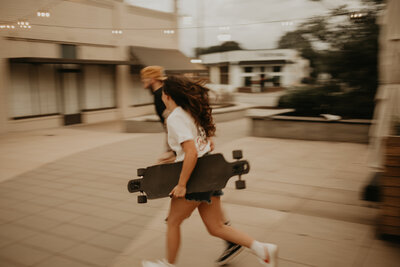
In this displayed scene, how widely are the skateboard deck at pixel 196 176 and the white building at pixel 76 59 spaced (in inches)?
484

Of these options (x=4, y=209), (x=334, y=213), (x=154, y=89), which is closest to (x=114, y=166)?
(x=4, y=209)

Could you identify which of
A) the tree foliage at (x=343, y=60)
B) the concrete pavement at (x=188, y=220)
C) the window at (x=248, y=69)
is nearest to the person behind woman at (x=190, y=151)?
the concrete pavement at (x=188, y=220)

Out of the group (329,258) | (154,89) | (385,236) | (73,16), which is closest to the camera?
(329,258)

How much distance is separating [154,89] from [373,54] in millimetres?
8399

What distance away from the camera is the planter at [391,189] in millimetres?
3371

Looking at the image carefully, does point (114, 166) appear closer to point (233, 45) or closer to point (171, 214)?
point (171, 214)

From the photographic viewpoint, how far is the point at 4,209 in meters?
4.92

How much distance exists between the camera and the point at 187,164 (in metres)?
2.46

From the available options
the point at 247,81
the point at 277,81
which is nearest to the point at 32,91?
the point at 277,81

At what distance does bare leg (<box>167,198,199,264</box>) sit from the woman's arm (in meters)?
0.18

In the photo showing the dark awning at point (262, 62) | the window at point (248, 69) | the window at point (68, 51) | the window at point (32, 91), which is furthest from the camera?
the window at point (248, 69)

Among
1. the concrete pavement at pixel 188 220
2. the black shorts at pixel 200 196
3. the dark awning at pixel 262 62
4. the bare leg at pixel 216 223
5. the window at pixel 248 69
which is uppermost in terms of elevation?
the dark awning at pixel 262 62

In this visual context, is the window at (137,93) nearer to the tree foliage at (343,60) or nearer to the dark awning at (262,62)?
the tree foliage at (343,60)

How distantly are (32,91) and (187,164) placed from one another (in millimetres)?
13707
